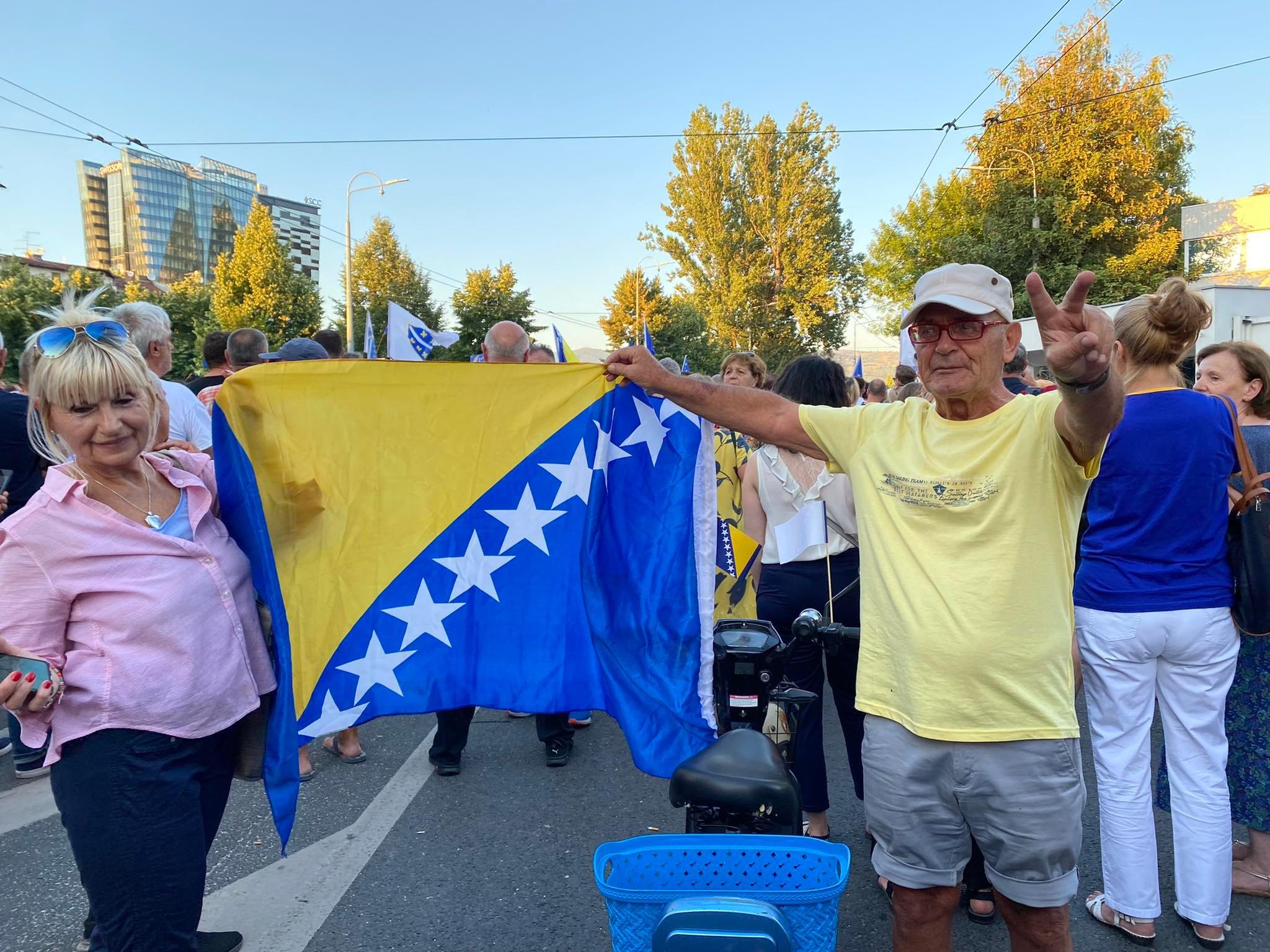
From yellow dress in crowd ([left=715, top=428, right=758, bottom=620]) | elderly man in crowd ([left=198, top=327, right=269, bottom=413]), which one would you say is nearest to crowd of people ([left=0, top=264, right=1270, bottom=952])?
elderly man in crowd ([left=198, top=327, right=269, bottom=413])

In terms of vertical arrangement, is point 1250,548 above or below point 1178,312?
below

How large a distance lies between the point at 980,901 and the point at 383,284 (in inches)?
1908

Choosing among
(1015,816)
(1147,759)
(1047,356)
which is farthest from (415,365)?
(1147,759)

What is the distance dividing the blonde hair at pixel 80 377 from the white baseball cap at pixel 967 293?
1.89 metres

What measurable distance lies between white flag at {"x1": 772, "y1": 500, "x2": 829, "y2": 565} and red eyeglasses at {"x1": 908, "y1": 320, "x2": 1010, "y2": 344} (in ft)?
4.63

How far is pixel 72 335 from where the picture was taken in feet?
6.75

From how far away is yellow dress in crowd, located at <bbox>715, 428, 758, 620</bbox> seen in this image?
17.9 feet

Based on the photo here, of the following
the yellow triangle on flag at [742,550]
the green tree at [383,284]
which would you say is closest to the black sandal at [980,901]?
the yellow triangle on flag at [742,550]

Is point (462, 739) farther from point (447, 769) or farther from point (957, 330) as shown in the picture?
point (957, 330)

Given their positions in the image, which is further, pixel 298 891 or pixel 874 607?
pixel 298 891

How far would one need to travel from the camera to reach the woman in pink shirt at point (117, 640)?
1908 mm

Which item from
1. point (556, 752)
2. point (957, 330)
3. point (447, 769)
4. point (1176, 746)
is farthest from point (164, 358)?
point (1176, 746)

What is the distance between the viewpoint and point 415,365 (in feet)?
9.23

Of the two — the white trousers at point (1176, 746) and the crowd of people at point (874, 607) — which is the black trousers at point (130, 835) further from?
the white trousers at point (1176, 746)
